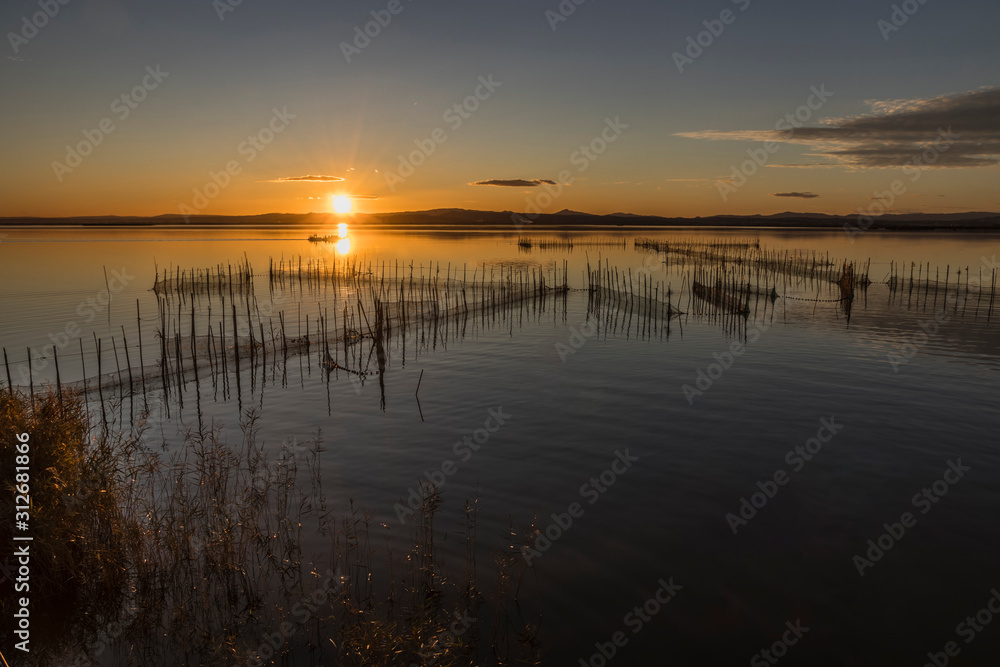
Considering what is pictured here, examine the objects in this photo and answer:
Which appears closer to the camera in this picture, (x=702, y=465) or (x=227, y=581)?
(x=227, y=581)

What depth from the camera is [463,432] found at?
1224 centimetres

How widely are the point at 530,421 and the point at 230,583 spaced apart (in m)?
7.37

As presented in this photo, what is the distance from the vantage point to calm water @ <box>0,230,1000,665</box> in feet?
21.2

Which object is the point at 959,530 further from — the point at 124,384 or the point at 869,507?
the point at 124,384

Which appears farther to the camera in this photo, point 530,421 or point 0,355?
point 0,355

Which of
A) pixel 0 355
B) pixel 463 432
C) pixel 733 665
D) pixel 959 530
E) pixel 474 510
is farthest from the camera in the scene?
pixel 0 355

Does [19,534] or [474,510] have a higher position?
[19,534]

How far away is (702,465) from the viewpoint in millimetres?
10398

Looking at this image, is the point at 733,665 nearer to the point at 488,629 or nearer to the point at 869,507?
the point at 488,629

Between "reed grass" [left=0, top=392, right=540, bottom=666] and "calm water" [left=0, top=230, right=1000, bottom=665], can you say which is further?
"calm water" [left=0, top=230, right=1000, bottom=665]

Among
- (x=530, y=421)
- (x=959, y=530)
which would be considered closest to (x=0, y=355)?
(x=530, y=421)

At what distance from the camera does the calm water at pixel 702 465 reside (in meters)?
6.46

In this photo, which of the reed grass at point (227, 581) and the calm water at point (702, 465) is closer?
the reed grass at point (227, 581)

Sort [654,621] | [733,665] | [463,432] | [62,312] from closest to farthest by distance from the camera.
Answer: [733,665], [654,621], [463,432], [62,312]
